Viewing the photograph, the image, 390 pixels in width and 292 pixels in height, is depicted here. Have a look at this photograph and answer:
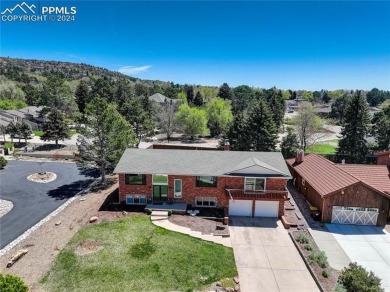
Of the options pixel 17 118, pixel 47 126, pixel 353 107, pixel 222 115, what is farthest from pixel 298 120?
pixel 17 118

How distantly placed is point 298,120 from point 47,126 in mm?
41759

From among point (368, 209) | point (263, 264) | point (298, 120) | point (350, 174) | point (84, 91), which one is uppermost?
point (84, 91)

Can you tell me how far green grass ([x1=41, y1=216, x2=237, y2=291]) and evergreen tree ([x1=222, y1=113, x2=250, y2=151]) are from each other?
25.2 metres

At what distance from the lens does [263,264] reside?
60.9 ft

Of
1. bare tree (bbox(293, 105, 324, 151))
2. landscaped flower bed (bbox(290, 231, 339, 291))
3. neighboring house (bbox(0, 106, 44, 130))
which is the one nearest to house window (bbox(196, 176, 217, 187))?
landscaped flower bed (bbox(290, 231, 339, 291))

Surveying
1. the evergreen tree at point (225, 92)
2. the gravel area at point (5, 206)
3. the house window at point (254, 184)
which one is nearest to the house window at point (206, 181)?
the house window at point (254, 184)

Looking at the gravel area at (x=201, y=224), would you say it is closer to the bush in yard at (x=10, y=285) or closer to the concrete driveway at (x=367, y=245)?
the concrete driveway at (x=367, y=245)

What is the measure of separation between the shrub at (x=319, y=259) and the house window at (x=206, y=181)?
32.0 feet

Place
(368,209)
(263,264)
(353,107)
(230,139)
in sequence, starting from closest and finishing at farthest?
(263,264), (368,209), (353,107), (230,139)

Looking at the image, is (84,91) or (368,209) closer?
(368,209)

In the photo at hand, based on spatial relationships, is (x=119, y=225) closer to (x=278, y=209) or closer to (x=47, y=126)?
(x=278, y=209)

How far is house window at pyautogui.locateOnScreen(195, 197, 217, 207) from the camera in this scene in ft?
85.5

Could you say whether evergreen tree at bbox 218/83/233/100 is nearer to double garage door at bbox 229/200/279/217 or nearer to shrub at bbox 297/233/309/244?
double garage door at bbox 229/200/279/217

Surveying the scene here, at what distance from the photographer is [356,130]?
41.8 metres
